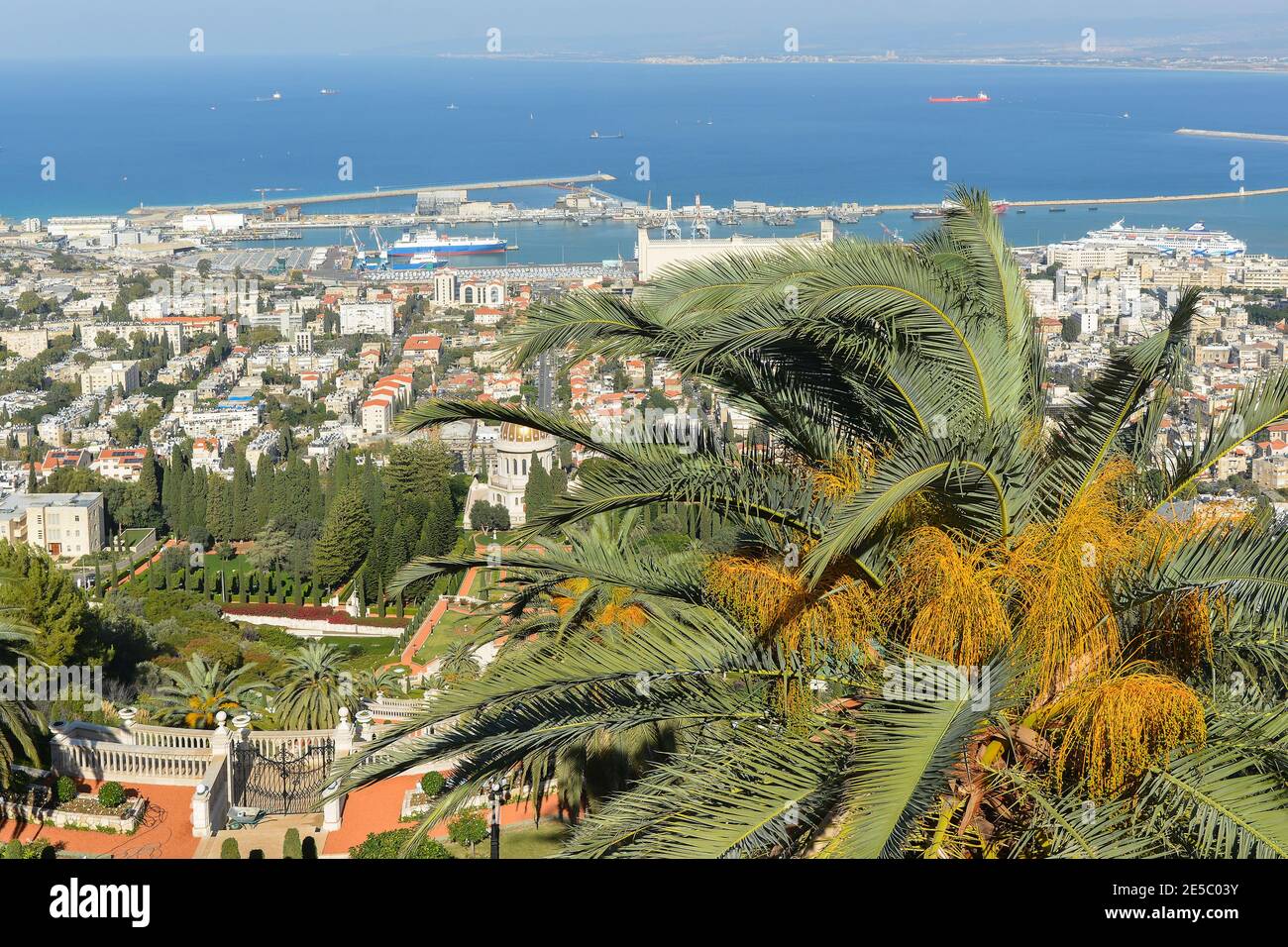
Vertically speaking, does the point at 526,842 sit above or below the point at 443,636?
above

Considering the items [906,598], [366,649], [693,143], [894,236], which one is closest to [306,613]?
[366,649]

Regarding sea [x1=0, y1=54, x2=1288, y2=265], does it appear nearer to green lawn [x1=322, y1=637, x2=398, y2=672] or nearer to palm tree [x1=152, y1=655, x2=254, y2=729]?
green lawn [x1=322, y1=637, x2=398, y2=672]

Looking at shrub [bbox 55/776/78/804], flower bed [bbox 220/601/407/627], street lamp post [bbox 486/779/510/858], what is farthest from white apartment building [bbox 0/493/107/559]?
street lamp post [bbox 486/779/510/858]

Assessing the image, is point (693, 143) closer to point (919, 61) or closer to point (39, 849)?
point (919, 61)

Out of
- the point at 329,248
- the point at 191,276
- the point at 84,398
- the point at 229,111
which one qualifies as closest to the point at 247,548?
the point at 84,398
